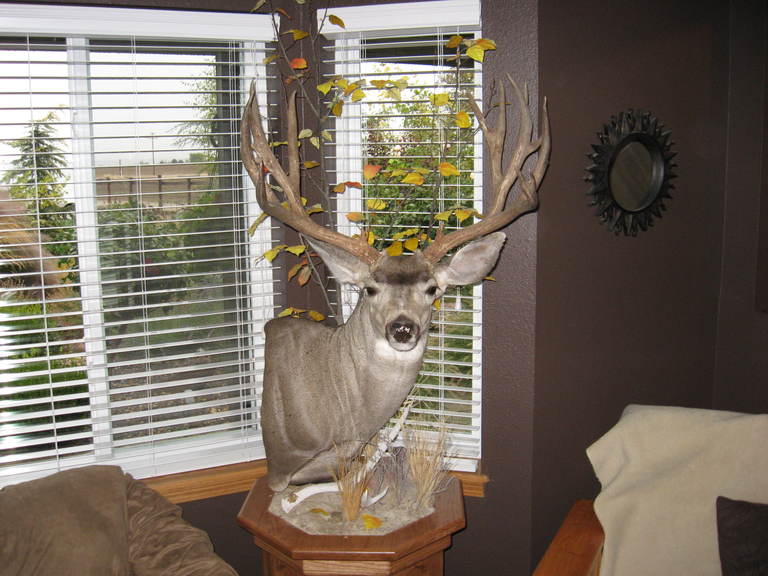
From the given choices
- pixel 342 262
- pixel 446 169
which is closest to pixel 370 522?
pixel 342 262

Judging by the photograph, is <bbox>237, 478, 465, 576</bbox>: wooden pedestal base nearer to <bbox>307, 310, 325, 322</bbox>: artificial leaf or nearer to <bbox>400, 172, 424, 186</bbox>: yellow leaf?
<bbox>307, 310, 325, 322</bbox>: artificial leaf

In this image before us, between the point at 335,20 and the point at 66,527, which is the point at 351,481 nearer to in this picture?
the point at 66,527

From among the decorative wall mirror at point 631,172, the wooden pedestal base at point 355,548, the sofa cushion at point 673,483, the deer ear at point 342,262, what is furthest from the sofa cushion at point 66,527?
the decorative wall mirror at point 631,172

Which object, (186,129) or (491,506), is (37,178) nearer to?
(186,129)

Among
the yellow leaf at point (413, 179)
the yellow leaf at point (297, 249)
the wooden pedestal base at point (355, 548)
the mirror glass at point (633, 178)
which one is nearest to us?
the wooden pedestal base at point (355, 548)

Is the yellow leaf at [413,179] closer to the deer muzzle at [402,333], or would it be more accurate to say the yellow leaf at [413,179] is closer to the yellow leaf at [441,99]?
the yellow leaf at [441,99]

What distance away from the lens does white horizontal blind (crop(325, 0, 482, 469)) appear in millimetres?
2566

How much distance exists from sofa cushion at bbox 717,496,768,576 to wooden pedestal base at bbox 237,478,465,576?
2.58ft

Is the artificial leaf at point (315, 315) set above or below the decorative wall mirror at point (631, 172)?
below

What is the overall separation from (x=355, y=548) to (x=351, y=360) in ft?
1.91

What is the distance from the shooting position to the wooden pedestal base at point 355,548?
192 cm

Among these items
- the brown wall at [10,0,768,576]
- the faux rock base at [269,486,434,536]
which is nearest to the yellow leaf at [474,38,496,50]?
the brown wall at [10,0,768,576]

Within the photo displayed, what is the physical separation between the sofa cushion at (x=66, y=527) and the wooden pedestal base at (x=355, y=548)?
1.38 feet

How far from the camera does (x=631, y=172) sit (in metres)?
2.69
